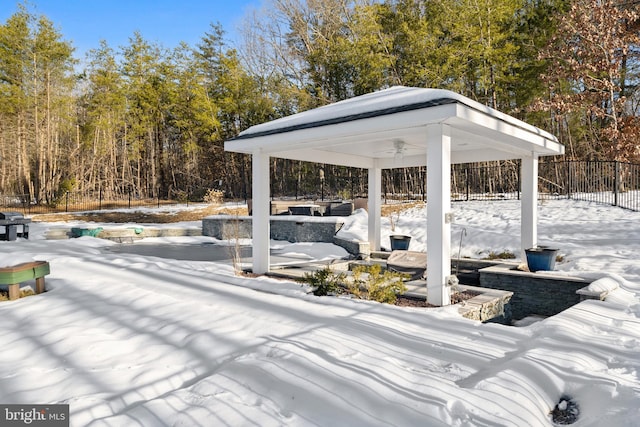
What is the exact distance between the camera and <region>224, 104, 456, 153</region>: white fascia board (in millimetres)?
3612

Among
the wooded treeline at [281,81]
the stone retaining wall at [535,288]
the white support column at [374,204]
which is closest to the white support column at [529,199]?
the stone retaining wall at [535,288]

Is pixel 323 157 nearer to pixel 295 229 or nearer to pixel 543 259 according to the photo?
pixel 543 259

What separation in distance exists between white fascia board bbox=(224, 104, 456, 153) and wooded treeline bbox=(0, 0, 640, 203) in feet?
28.5

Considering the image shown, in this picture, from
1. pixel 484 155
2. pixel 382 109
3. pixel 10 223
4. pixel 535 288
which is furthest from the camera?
pixel 10 223

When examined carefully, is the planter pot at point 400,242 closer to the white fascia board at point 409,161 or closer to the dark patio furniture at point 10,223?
the white fascia board at point 409,161

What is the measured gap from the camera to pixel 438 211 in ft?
12.6

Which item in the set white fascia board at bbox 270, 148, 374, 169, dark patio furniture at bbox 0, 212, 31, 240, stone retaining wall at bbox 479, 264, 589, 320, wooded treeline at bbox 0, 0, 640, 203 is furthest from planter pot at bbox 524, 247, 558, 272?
dark patio furniture at bbox 0, 212, 31, 240

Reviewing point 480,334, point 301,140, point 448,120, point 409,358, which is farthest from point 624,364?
point 301,140

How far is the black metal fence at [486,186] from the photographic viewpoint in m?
10.7

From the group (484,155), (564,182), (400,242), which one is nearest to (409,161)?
(484,155)

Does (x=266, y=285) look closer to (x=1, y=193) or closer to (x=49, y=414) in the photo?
(x=49, y=414)

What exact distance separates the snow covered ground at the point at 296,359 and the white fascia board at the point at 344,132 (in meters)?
1.85

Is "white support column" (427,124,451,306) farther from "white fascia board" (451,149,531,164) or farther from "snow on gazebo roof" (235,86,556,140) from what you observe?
"white fascia board" (451,149,531,164)

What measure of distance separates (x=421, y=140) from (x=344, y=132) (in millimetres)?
1452
